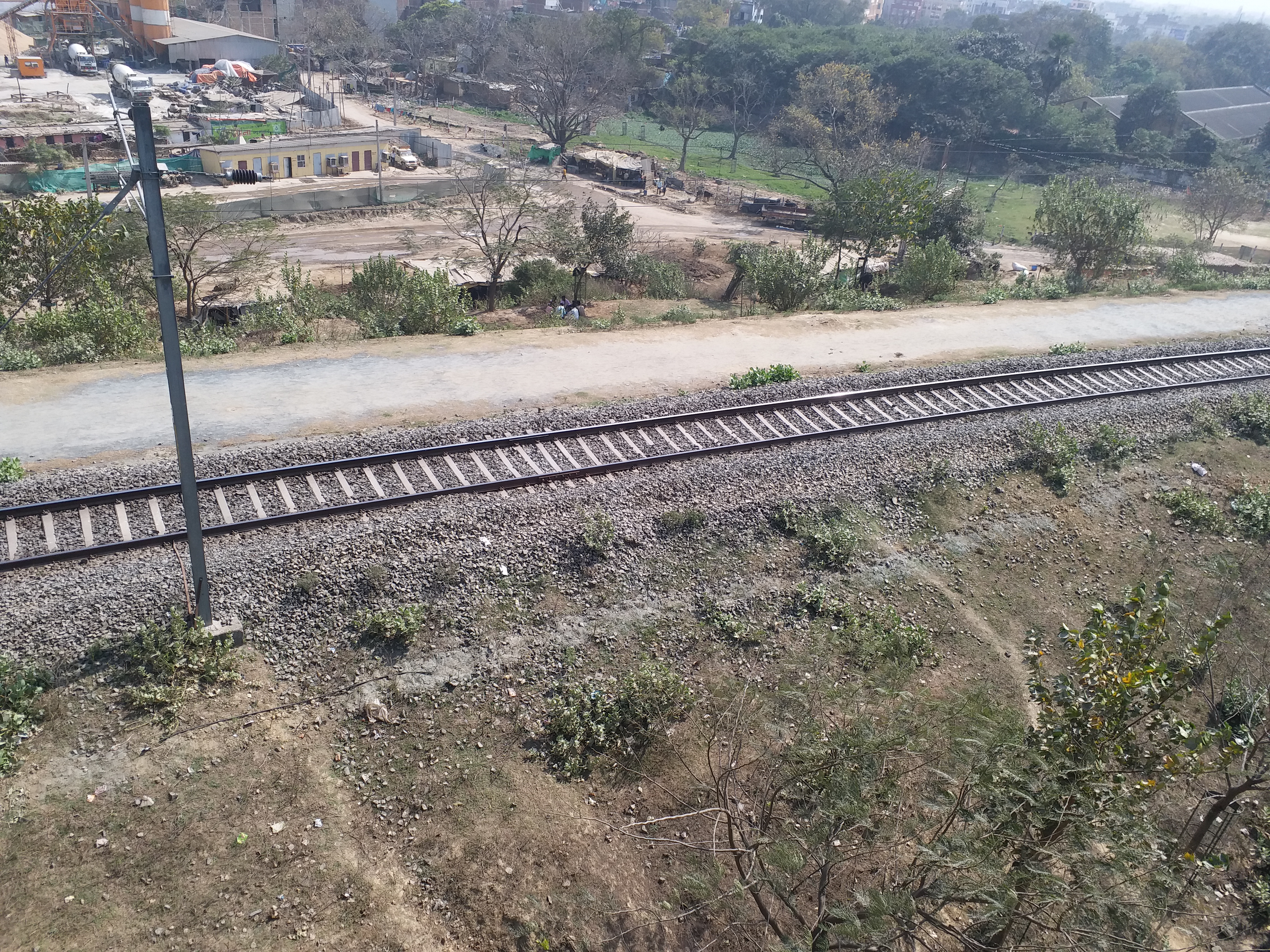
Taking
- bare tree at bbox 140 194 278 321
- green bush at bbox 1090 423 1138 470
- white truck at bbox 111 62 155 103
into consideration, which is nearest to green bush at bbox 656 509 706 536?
white truck at bbox 111 62 155 103

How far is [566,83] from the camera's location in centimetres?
6562

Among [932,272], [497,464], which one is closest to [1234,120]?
[932,272]

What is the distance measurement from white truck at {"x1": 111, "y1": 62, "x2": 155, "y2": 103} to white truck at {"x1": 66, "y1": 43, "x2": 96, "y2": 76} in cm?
8252

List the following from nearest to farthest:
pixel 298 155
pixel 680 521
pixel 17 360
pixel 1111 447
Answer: pixel 680 521 < pixel 17 360 < pixel 1111 447 < pixel 298 155

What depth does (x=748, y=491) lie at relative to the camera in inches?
522

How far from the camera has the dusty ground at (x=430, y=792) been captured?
23.7 feet

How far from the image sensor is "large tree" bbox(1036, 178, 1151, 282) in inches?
1142

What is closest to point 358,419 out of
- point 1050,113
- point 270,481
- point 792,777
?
point 270,481

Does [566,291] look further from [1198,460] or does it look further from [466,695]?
[466,695]

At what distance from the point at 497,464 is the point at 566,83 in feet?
198

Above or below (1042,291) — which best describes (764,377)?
below

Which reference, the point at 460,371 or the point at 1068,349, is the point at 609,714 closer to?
the point at 460,371

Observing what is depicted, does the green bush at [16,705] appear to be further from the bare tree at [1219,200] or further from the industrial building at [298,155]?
the bare tree at [1219,200]

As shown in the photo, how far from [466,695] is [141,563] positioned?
4.31m
